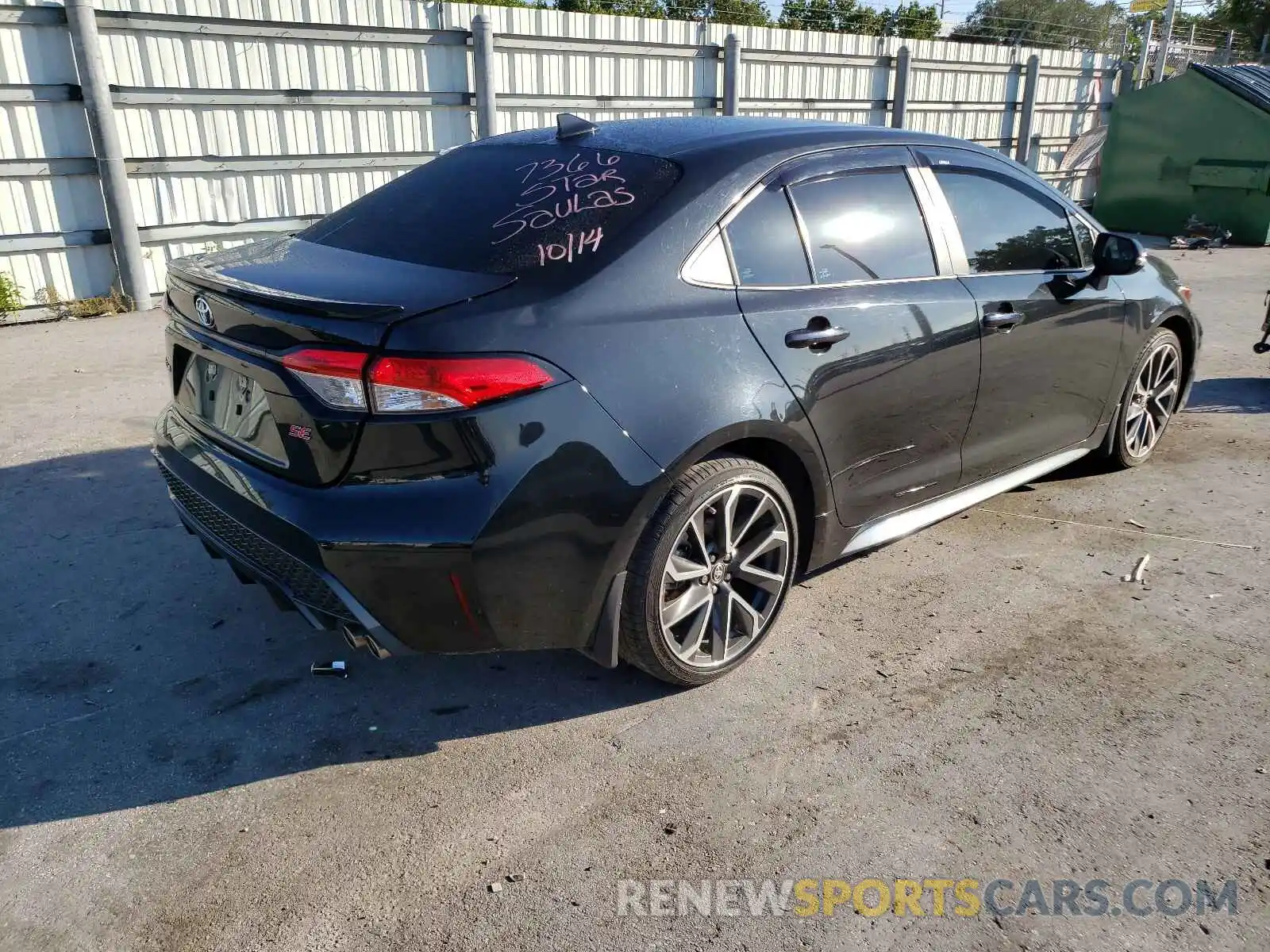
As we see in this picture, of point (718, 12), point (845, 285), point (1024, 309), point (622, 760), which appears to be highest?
point (718, 12)

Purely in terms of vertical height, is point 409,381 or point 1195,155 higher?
point 409,381

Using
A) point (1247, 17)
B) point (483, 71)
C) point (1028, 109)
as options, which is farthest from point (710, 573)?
point (1247, 17)

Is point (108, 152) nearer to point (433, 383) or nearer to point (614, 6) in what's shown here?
point (433, 383)

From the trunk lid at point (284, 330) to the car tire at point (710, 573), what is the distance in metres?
0.84

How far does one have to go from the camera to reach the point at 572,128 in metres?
3.59

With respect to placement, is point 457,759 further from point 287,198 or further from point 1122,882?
point 287,198

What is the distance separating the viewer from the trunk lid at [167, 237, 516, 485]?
8.56ft

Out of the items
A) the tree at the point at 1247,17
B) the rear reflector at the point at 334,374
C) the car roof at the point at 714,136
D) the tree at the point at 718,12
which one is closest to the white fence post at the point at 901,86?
the tree at the point at 718,12

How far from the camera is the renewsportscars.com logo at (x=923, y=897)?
92.7 inches

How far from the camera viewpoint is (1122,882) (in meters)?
2.43

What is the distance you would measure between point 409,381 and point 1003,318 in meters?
2.41

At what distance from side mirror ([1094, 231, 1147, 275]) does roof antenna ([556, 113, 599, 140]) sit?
7.52 ft

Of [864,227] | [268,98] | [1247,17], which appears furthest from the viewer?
[1247,17]

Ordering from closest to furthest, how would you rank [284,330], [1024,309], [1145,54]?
[284,330], [1024,309], [1145,54]
